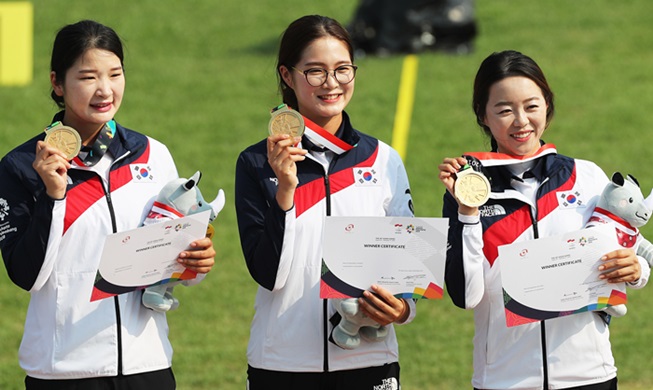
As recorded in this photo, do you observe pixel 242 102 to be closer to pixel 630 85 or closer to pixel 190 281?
pixel 630 85

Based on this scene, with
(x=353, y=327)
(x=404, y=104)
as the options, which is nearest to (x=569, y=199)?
(x=353, y=327)

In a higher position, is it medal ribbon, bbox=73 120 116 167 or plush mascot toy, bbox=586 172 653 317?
medal ribbon, bbox=73 120 116 167

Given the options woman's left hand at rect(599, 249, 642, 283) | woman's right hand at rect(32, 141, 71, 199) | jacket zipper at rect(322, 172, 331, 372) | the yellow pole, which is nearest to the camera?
woman's right hand at rect(32, 141, 71, 199)

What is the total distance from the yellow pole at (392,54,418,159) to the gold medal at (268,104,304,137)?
7.54m

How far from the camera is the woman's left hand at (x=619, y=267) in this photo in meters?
4.25

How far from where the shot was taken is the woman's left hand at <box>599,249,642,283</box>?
4.25m

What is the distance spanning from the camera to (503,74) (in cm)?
446

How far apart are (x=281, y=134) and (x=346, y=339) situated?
2.45ft

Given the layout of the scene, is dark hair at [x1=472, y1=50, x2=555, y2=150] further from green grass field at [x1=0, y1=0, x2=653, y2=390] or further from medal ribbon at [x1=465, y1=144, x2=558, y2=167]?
green grass field at [x1=0, y1=0, x2=653, y2=390]

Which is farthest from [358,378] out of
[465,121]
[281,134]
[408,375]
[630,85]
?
[630,85]

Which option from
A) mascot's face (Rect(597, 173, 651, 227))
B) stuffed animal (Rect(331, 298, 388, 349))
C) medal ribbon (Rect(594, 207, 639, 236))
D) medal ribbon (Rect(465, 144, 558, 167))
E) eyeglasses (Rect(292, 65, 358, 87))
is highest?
eyeglasses (Rect(292, 65, 358, 87))

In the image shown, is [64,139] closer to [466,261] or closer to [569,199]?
[466,261]

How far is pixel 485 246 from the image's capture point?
172 inches

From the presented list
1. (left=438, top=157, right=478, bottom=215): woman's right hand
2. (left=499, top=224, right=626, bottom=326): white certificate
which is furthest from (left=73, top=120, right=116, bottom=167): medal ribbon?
(left=499, top=224, right=626, bottom=326): white certificate
